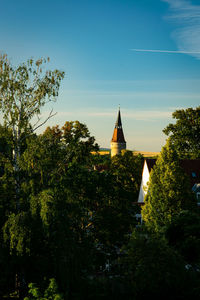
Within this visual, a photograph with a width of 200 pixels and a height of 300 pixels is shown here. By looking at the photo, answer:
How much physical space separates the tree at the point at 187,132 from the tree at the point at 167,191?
25.1 metres

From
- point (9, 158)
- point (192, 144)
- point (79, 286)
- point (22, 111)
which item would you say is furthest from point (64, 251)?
→ point (192, 144)

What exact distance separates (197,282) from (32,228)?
23.4ft

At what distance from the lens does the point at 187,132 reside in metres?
48.8

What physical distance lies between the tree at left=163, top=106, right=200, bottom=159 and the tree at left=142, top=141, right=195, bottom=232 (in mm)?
25133

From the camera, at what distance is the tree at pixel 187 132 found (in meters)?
49.2

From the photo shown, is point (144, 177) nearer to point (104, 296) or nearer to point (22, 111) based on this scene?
point (22, 111)

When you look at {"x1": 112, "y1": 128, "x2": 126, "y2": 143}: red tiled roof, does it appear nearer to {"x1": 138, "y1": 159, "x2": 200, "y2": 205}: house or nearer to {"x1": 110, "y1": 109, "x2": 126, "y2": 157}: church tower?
{"x1": 110, "y1": 109, "x2": 126, "y2": 157}: church tower

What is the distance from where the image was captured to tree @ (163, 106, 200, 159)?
49156 mm

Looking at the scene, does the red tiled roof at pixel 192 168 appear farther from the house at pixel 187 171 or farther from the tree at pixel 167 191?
the tree at pixel 167 191

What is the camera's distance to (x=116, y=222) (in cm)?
1672

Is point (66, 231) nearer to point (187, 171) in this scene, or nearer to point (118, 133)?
point (187, 171)

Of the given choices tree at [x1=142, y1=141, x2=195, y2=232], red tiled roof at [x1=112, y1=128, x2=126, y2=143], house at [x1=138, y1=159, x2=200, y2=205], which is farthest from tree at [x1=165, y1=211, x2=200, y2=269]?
red tiled roof at [x1=112, y1=128, x2=126, y2=143]

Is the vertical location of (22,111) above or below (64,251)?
above

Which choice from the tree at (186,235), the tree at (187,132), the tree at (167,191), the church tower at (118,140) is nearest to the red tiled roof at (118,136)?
the church tower at (118,140)
